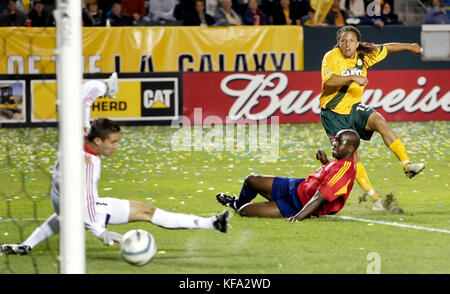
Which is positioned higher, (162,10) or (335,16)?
(162,10)

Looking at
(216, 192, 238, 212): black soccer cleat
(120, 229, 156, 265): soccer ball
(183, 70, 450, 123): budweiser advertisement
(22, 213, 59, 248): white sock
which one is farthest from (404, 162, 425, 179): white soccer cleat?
(183, 70, 450, 123): budweiser advertisement

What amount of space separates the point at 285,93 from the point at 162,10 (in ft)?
13.2

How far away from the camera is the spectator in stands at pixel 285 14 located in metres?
20.7

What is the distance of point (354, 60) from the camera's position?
10.0 meters

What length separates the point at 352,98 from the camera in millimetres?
10062

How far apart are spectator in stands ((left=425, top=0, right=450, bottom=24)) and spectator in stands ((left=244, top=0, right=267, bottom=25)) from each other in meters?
3.73

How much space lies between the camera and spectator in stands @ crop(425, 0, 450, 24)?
68.0 ft

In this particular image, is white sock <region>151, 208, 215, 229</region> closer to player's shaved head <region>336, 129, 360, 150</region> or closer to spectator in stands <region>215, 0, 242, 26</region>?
player's shaved head <region>336, 129, 360, 150</region>

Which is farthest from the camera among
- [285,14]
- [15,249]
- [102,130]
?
[285,14]

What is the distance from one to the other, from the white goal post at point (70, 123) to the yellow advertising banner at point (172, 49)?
1326cm

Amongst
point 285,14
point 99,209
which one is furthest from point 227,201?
point 285,14

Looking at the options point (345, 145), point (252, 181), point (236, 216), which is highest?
point (345, 145)

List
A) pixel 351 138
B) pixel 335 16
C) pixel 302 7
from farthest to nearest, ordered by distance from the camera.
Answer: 1. pixel 302 7
2. pixel 335 16
3. pixel 351 138

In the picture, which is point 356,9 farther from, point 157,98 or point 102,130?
point 102,130
